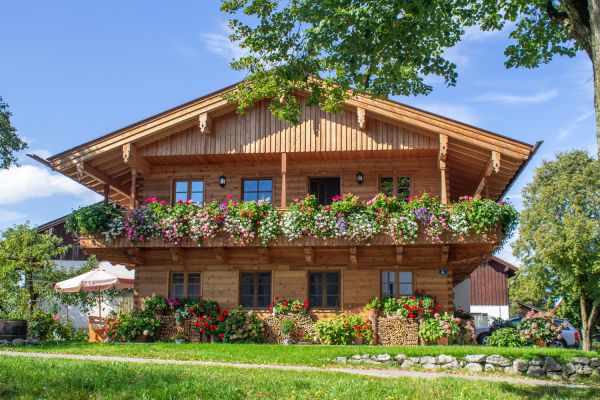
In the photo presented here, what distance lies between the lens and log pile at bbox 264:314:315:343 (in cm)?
2198

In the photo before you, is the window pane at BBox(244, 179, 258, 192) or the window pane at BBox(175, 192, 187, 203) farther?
the window pane at BBox(175, 192, 187, 203)

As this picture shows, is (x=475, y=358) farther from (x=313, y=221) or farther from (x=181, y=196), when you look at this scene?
(x=181, y=196)

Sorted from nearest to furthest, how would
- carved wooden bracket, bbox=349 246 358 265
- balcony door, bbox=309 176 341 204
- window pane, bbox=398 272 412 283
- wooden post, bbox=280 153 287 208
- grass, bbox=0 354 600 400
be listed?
1. grass, bbox=0 354 600 400
2. carved wooden bracket, bbox=349 246 358 265
3. wooden post, bbox=280 153 287 208
4. window pane, bbox=398 272 412 283
5. balcony door, bbox=309 176 341 204

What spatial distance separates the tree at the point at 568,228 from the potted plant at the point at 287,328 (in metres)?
22.6

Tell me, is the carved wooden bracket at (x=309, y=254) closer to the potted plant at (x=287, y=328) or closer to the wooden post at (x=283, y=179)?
the wooden post at (x=283, y=179)

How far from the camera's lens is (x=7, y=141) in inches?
1571

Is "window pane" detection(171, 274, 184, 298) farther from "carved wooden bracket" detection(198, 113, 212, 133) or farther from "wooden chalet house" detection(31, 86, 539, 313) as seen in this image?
"carved wooden bracket" detection(198, 113, 212, 133)

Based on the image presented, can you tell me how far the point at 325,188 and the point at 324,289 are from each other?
3.63 meters

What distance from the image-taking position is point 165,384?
1041 centimetres

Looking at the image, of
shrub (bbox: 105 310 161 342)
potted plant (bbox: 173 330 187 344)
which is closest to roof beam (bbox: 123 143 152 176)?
shrub (bbox: 105 310 161 342)

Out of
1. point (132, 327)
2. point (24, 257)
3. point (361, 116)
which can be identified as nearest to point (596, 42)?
point (361, 116)

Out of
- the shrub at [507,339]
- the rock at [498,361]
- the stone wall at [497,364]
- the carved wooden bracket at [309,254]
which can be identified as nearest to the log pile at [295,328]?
the carved wooden bracket at [309,254]

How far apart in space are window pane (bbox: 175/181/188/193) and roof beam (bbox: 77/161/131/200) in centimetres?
267

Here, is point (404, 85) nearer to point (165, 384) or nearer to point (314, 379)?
point (314, 379)
